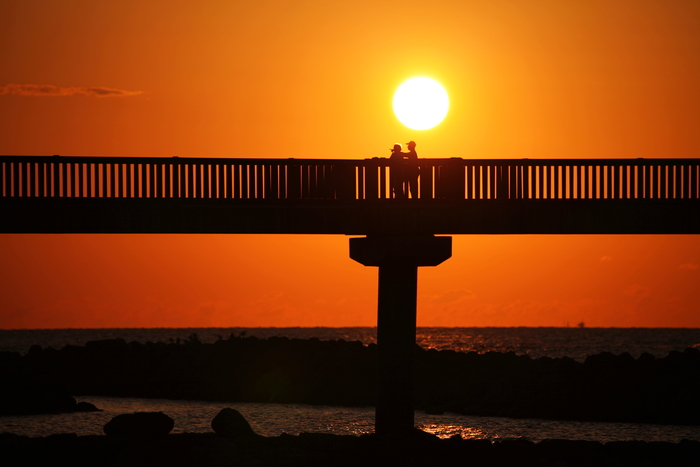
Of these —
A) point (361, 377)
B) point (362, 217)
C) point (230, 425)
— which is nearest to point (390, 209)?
point (362, 217)

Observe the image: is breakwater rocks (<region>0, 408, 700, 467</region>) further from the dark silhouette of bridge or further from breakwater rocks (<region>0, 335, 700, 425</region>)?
breakwater rocks (<region>0, 335, 700, 425</region>)

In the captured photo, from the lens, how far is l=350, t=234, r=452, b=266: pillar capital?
2566cm

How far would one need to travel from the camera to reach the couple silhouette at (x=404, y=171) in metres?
26.0

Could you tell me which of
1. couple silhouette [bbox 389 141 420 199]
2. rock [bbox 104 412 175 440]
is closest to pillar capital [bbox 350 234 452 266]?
couple silhouette [bbox 389 141 420 199]

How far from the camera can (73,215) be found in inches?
1009

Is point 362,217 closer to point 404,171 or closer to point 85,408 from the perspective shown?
point 404,171

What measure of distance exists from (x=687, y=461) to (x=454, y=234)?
9.29 meters

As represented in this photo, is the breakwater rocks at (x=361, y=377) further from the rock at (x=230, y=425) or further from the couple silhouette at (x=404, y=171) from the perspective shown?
the couple silhouette at (x=404, y=171)

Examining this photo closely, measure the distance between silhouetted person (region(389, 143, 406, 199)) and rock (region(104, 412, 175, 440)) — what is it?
34.9 ft

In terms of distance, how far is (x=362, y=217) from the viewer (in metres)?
26.2

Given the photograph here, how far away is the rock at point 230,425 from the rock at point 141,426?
1506 mm

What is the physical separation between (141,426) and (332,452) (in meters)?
7.22

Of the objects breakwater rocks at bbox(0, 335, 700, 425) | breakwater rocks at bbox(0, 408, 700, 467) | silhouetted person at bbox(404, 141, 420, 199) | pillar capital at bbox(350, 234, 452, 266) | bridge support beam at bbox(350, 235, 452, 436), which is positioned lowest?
breakwater rocks at bbox(0, 335, 700, 425)

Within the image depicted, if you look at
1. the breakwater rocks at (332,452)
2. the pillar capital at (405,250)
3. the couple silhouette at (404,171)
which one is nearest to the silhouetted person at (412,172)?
the couple silhouette at (404,171)
